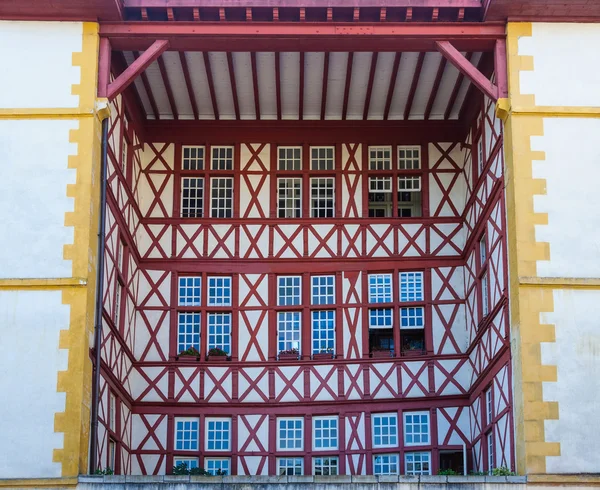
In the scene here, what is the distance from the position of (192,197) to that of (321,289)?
12.0 ft

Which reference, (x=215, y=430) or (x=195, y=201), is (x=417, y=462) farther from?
(x=195, y=201)

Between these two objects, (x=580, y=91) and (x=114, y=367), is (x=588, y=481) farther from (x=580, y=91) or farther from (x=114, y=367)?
(x=114, y=367)

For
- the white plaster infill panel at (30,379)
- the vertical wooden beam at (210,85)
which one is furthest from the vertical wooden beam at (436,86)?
the white plaster infill panel at (30,379)

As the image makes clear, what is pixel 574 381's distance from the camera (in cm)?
2080

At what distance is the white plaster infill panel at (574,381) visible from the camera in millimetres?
20359

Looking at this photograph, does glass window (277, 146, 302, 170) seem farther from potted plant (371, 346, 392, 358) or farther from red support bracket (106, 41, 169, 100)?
red support bracket (106, 41, 169, 100)

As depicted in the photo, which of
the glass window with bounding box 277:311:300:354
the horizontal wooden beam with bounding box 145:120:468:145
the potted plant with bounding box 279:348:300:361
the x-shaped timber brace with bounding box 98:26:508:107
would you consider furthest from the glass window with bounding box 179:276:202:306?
the x-shaped timber brace with bounding box 98:26:508:107

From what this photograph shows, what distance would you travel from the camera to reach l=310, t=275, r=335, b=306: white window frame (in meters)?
27.9

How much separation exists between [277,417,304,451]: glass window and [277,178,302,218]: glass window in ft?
15.4

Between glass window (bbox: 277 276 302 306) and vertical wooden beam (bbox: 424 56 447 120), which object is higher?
vertical wooden beam (bbox: 424 56 447 120)

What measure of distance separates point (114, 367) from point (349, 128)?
804 centimetres

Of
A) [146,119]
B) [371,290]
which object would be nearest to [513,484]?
[371,290]

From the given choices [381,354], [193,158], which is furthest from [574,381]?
[193,158]

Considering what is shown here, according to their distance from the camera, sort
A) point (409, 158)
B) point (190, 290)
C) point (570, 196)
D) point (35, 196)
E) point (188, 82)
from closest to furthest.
Result: point (35, 196)
point (570, 196)
point (188, 82)
point (190, 290)
point (409, 158)
